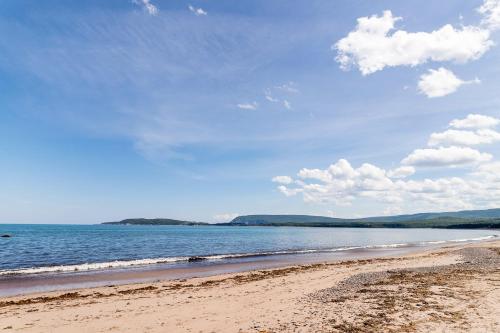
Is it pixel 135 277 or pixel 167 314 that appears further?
pixel 135 277

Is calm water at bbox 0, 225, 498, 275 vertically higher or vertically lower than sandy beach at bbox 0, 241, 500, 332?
lower

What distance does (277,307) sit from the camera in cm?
1370

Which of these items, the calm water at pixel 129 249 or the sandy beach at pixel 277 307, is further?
the calm water at pixel 129 249

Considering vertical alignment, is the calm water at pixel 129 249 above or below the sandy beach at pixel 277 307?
A: below

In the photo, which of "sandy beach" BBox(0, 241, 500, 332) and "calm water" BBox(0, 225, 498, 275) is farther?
"calm water" BBox(0, 225, 498, 275)

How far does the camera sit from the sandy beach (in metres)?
11.1

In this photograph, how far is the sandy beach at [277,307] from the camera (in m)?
11.1

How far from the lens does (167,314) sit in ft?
43.0

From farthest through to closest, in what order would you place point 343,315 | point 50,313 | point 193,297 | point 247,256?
point 247,256 → point 193,297 → point 50,313 → point 343,315

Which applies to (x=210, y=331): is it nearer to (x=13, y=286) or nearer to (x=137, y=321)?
(x=137, y=321)

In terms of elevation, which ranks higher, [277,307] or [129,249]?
[277,307]

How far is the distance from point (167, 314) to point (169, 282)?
9491mm

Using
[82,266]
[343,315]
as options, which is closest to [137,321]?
[343,315]

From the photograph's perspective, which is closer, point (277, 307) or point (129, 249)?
point (277, 307)
